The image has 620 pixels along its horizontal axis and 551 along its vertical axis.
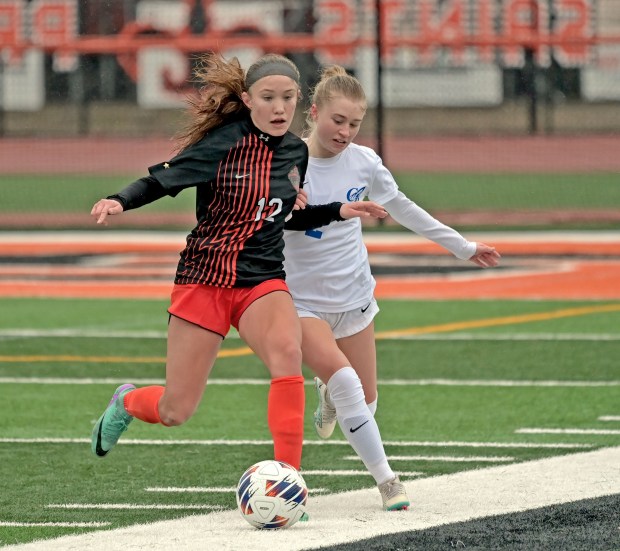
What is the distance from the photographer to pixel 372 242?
2022 cm

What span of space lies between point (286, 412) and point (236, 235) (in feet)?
2.47

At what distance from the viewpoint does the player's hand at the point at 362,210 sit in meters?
7.09

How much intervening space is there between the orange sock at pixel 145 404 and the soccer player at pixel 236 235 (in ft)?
0.03

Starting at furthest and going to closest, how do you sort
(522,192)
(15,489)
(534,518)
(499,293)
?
(522,192)
(499,293)
(15,489)
(534,518)

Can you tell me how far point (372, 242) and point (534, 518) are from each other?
13.6 metres

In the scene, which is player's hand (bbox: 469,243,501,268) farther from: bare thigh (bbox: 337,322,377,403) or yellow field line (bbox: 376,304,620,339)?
yellow field line (bbox: 376,304,620,339)

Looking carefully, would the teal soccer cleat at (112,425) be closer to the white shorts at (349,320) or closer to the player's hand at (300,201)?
the white shorts at (349,320)

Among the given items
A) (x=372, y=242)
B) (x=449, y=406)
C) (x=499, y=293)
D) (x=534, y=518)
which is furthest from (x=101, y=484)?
(x=372, y=242)

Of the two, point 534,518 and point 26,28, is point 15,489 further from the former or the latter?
point 26,28

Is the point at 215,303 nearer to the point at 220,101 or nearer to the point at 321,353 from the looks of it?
the point at 321,353

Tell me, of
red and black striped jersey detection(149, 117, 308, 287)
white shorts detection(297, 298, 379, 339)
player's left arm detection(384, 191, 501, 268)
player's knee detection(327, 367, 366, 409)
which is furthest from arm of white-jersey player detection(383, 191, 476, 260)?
player's knee detection(327, 367, 366, 409)

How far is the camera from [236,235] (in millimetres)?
7031

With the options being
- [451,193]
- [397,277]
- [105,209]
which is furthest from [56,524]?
[451,193]

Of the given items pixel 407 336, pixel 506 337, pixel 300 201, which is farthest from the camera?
pixel 407 336
